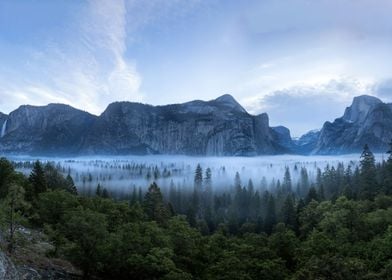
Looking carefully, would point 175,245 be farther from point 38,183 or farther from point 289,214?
point 289,214

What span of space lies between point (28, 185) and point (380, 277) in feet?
256

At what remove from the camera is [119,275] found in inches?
2149

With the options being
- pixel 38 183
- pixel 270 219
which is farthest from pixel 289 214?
pixel 38 183

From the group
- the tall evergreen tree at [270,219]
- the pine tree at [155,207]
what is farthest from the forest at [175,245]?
the tall evergreen tree at [270,219]

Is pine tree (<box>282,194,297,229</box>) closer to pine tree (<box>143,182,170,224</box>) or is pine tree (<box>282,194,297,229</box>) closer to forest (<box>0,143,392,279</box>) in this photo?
forest (<box>0,143,392,279</box>)

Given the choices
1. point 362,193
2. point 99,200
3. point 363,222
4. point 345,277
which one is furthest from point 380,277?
point 362,193

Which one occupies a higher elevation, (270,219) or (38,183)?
(38,183)

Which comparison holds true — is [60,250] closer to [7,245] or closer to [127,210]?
[7,245]

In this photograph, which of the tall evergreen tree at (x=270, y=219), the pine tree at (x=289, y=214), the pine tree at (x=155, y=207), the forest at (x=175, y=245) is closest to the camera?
the forest at (x=175, y=245)

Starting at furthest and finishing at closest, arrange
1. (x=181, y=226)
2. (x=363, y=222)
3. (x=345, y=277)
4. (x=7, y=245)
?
(x=363, y=222) < (x=181, y=226) < (x=7, y=245) < (x=345, y=277)

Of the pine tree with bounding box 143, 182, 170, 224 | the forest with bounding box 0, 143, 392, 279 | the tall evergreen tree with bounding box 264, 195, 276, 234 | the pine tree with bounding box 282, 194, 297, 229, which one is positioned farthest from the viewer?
the tall evergreen tree with bounding box 264, 195, 276, 234

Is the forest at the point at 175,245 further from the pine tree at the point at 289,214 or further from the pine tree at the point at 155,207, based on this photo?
the pine tree at the point at 289,214

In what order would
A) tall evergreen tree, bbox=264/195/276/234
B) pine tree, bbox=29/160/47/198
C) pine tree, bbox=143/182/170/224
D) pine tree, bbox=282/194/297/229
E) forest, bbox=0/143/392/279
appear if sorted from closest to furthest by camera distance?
forest, bbox=0/143/392/279 → pine tree, bbox=29/160/47/198 → pine tree, bbox=143/182/170/224 → pine tree, bbox=282/194/297/229 → tall evergreen tree, bbox=264/195/276/234

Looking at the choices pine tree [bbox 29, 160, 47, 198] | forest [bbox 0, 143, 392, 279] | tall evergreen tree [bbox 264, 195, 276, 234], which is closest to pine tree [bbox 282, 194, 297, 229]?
tall evergreen tree [bbox 264, 195, 276, 234]
